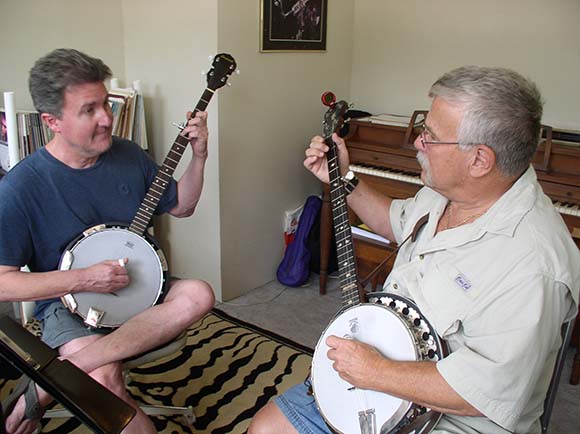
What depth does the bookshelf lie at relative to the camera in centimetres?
225

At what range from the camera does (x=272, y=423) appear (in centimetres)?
137

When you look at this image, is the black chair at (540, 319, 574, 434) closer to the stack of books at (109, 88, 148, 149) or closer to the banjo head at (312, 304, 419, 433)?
the banjo head at (312, 304, 419, 433)

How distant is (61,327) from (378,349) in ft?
2.94

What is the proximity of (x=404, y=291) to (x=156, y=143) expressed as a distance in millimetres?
1847

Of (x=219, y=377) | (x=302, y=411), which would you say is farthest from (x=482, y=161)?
(x=219, y=377)

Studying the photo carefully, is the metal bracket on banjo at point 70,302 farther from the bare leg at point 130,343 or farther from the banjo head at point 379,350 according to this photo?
the banjo head at point 379,350

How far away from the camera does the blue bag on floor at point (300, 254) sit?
3.02 m

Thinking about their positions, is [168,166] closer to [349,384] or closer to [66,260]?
[66,260]

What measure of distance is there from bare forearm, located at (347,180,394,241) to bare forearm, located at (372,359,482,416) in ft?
1.68

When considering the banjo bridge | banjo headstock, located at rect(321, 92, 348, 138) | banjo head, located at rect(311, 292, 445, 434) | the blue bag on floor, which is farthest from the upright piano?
the banjo bridge

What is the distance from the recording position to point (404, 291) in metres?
1.33

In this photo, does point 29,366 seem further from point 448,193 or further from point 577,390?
point 577,390

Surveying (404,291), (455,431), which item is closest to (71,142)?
(404,291)

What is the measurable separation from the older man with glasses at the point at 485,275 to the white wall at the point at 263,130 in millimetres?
1483
